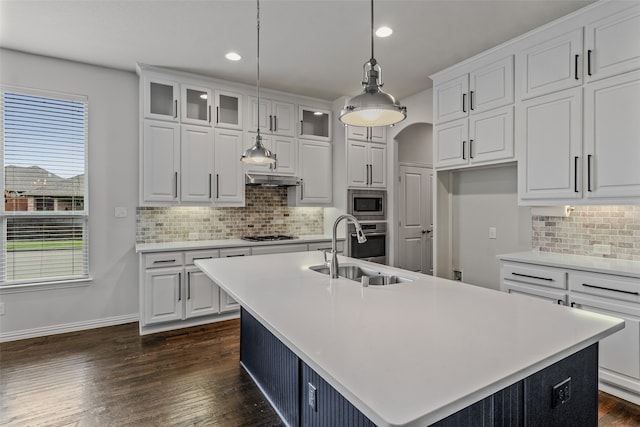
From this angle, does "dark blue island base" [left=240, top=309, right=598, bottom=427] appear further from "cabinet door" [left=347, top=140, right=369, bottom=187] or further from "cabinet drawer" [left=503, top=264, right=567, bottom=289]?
"cabinet door" [left=347, top=140, right=369, bottom=187]

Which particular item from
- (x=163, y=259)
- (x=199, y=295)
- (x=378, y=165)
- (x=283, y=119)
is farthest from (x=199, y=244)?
(x=378, y=165)

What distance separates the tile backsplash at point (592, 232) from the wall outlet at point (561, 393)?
208 cm

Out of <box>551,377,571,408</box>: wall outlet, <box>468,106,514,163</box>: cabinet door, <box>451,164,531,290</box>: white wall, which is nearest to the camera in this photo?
<box>551,377,571,408</box>: wall outlet

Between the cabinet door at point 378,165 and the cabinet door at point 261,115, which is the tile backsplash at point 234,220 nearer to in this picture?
the cabinet door at point 261,115

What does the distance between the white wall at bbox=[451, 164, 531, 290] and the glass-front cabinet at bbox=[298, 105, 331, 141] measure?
1.85 meters

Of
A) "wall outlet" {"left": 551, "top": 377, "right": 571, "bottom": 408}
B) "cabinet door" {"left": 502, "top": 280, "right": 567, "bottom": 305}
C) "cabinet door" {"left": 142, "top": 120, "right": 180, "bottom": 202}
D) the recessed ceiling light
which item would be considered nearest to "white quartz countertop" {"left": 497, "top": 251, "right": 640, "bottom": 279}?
"cabinet door" {"left": 502, "top": 280, "right": 567, "bottom": 305}

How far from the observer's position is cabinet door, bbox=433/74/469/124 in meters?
3.47

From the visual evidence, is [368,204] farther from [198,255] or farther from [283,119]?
[198,255]

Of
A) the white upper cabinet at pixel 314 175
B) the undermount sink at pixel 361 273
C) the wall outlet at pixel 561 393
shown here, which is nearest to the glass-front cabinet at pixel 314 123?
the white upper cabinet at pixel 314 175

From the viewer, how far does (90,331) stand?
141 inches

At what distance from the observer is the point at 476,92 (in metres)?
3.38

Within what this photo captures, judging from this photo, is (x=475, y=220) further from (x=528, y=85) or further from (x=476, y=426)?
(x=476, y=426)

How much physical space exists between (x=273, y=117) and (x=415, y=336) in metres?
A: 3.75

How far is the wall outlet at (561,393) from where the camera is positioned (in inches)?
46.6
